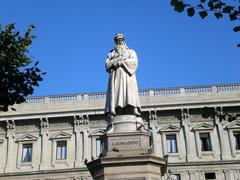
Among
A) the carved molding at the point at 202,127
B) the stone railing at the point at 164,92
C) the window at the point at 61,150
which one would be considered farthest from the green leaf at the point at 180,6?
the stone railing at the point at 164,92

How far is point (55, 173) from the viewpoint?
107 ft

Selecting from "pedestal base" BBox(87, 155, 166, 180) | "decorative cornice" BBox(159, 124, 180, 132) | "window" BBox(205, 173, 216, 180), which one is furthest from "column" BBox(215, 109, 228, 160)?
"pedestal base" BBox(87, 155, 166, 180)

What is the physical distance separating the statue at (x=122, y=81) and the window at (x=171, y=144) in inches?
841

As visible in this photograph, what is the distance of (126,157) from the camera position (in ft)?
34.3

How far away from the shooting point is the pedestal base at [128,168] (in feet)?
34.1

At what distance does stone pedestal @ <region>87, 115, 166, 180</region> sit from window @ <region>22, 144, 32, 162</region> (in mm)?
23464

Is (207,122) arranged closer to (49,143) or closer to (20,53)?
(49,143)

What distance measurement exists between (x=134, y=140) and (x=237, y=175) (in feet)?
75.0

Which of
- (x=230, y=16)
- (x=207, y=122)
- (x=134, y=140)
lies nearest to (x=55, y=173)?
(x=207, y=122)

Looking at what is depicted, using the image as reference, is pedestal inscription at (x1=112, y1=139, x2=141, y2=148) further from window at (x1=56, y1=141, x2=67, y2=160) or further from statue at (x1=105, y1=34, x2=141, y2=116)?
window at (x1=56, y1=141, x2=67, y2=160)

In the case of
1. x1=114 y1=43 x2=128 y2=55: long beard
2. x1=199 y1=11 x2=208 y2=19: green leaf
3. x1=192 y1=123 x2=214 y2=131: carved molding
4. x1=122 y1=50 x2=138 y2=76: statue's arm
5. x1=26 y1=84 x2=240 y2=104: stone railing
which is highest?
x1=26 y1=84 x2=240 y2=104: stone railing

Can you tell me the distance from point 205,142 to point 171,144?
260 cm

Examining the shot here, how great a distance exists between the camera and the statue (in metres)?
11.8

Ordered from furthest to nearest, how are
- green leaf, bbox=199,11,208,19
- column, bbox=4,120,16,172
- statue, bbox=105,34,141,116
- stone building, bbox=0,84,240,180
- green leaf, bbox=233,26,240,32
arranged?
column, bbox=4,120,16,172 → stone building, bbox=0,84,240,180 → statue, bbox=105,34,141,116 → green leaf, bbox=233,26,240,32 → green leaf, bbox=199,11,208,19
